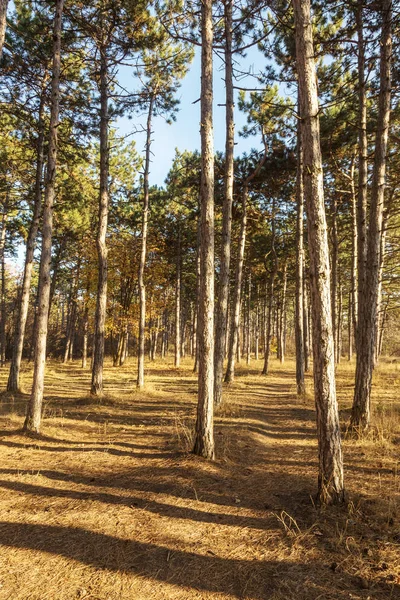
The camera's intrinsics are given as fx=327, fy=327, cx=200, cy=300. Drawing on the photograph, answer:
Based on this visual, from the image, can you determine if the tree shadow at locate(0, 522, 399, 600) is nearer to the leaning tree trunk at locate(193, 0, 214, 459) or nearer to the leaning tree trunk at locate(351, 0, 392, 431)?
the leaning tree trunk at locate(193, 0, 214, 459)

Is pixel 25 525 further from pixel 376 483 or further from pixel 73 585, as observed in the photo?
pixel 376 483

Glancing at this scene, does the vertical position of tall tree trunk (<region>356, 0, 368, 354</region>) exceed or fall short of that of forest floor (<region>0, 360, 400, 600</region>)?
it exceeds it

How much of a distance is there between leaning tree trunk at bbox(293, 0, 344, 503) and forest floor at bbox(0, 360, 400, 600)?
48cm

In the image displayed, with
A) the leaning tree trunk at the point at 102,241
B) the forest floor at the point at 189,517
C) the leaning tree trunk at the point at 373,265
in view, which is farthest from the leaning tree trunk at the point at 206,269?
the leaning tree trunk at the point at 102,241

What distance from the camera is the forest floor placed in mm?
2799

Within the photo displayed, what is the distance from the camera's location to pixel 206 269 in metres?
5.62

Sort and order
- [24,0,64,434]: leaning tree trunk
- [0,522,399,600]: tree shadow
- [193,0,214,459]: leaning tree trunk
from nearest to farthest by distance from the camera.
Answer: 1. [0,522,399,600]: tree shadow
2. [193,0,214,459]: leaning tree trunk
3. [24,0,64,434]: leaning tree trunk

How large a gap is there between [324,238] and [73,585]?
440cm

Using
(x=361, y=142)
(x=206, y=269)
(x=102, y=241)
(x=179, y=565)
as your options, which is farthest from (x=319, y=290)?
(x=102, y=241)

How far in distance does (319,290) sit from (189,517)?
310cm

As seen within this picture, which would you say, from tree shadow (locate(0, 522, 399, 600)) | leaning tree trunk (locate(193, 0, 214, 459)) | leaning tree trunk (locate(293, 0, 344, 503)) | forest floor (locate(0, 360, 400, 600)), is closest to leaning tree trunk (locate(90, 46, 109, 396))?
forest floor (locate(0, 360, 400, 600))

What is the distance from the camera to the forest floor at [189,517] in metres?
2.80

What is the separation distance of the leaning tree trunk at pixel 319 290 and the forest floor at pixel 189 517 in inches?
19.0

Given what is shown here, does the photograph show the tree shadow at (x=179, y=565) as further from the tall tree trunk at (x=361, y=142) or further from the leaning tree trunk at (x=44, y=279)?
the tall tree trunk at (x=361, y=142)
